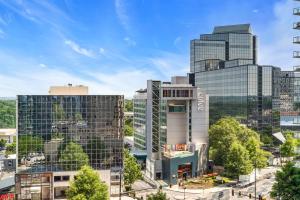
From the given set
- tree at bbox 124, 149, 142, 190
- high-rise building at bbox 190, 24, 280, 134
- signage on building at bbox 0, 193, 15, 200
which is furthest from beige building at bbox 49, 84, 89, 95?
high-rise building at bbox 190, 24, 280, 134

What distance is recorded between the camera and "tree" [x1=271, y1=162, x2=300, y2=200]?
54.7 metres

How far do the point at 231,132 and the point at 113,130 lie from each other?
35.5 metres

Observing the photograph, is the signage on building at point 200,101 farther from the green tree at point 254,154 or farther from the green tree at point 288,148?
the green tree at point 288,148

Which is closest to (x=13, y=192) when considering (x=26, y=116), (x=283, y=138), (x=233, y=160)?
(x=26, y=116)

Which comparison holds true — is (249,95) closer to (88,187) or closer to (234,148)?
(234,148)

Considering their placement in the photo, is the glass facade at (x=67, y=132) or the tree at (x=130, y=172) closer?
the glass facade at (x=67, y=132)

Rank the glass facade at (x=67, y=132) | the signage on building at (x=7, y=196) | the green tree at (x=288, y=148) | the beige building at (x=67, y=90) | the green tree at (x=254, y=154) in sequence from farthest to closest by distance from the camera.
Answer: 1. the green tree at (x=288, y=148)
2. the green tree at (x=254, y=154)
3. the beige building at (x=67, y=90)
4. the glass facade at (x=67, y=132)
5. the signage on building at (x=7, y=196)

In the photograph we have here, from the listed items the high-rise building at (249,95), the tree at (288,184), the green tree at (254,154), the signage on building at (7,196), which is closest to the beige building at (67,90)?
the signage on building at (7,196)

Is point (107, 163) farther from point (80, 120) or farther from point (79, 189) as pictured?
point (79, 189)

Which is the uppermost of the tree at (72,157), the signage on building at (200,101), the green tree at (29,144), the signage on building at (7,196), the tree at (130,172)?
the signage on building at (200,101)

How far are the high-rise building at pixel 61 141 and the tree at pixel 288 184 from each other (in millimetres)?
30656

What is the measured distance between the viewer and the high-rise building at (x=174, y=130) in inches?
3494

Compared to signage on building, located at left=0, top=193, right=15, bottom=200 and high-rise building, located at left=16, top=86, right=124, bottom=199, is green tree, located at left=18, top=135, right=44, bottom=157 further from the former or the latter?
signage on building, located at left=0, top=193, right=15, bottom=200

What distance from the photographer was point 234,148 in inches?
3300
